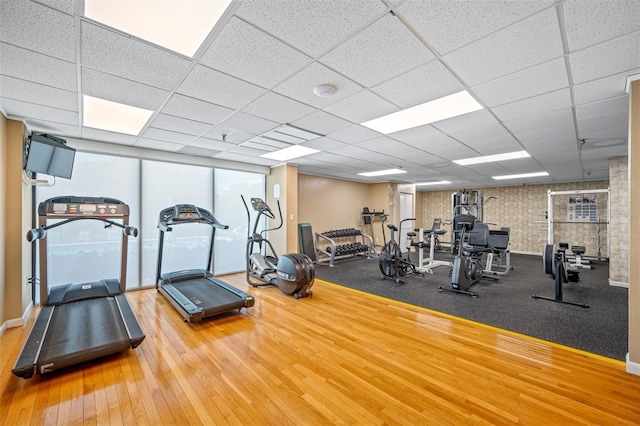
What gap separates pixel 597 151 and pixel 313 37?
552 centimetres

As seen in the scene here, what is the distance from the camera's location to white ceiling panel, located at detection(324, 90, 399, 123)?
2.63m

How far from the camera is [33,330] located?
2402mm

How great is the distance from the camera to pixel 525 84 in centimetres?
231

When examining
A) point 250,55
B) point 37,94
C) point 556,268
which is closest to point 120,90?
point 37,94

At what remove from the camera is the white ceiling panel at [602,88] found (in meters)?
2.18

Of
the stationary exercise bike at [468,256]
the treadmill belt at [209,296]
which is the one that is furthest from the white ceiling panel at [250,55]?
the stationary exercise bike at [468,256]

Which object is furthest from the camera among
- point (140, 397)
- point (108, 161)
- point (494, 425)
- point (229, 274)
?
point (229, 274)

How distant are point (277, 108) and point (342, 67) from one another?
1.04m

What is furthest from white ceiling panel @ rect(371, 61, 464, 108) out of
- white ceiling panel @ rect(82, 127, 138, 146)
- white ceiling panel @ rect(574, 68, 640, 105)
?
white ceiling panel @ rect(82, 127, 138, 146)

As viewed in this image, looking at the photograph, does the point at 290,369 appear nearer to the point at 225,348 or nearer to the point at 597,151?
the point at 225,348

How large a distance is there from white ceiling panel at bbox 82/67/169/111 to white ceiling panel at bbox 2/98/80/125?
785 millimetres

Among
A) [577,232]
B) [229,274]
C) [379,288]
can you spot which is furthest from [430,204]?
[229,274]

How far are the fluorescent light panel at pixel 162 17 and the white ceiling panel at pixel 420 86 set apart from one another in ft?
4.75

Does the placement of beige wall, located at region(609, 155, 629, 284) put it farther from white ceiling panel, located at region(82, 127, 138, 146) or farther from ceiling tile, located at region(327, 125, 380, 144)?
white ceiling panel, located at region(82, 127, 138, 146)
